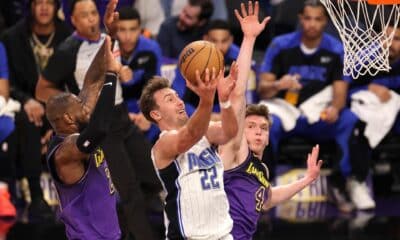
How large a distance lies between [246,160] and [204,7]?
4135 mm

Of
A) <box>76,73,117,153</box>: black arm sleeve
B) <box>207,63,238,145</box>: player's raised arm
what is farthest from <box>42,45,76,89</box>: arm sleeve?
<box>207,63,238,145</box>: player's raised arm

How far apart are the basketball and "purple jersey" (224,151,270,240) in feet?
2.28

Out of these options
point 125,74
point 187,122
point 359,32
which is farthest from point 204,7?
point 187,122

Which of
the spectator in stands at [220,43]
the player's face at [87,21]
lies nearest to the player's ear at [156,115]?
the player's face at [87,21]

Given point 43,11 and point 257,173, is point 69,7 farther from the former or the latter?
point 257,173

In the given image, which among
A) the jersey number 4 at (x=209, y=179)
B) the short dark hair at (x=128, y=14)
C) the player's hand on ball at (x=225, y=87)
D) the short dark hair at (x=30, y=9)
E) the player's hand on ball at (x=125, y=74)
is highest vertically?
the player's hand on ball at (x=225, y=87)

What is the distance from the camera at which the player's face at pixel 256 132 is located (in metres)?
6.22

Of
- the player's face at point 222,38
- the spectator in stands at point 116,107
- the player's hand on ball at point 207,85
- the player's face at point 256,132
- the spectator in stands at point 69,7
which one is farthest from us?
the player's face at point 222,38

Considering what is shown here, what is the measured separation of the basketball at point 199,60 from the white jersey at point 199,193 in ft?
1.27

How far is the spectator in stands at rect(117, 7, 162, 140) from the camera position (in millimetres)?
9281

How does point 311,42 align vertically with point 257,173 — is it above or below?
below

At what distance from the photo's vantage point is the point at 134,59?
932cm

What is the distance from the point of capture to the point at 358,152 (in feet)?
30.8

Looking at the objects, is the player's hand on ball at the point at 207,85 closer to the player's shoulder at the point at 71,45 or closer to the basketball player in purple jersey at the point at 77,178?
the basketball player in purple jersey at the point at 77,178
